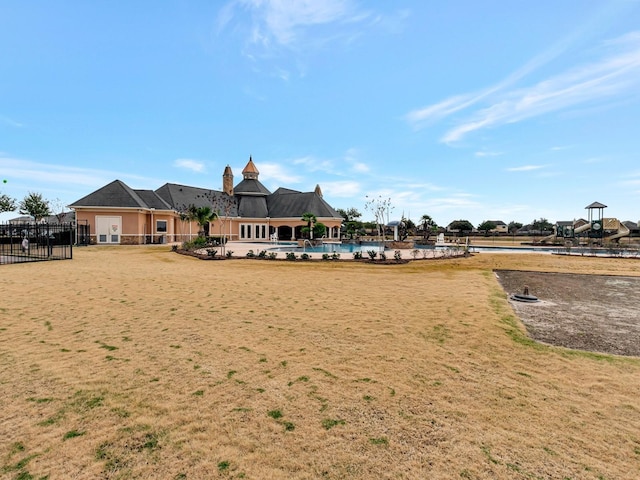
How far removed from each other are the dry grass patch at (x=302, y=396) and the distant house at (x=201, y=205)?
28.4 meters

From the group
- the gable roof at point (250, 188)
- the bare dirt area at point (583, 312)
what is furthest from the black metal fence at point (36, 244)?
the bare dirt area at point (583, 312)

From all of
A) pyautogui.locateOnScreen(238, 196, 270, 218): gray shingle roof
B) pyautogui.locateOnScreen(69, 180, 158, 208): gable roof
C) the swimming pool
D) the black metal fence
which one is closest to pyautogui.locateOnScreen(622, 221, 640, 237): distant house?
the swimming pool

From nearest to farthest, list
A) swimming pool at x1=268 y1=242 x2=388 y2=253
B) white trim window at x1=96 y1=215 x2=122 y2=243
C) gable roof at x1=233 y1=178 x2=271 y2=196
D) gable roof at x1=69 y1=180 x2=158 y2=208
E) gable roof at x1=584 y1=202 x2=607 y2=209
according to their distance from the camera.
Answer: swimming pool at x1=268 y1=242 x2=388 y2=253
gable roof at x1=69 y1=180 x2=158 y2=208
white trim window at x1=96 y1=215 x2=122 y2=243
gable roof at x1=584 y1=202 x2=607 y2=209
gable roof at x1=233 y1=178 x2=271 y2=196

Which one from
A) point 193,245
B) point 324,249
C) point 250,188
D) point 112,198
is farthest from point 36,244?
point 250,188

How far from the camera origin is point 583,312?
9078 millimetres

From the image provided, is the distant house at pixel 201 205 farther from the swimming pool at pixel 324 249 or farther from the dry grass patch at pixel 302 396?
the dry grass patch at pixel 302 396

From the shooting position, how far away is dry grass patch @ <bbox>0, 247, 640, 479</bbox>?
10.6 ft

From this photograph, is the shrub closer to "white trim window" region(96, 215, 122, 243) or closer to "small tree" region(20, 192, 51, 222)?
"white trim window" region(96, 215, 122, 243)

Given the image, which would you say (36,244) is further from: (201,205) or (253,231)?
(253,231)

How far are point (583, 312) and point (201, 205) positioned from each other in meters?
44.7

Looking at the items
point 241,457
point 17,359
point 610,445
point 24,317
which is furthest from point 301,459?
point 24,317

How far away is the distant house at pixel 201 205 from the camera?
33.9 m

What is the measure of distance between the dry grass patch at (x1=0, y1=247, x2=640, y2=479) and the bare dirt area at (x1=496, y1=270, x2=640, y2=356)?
0.67m

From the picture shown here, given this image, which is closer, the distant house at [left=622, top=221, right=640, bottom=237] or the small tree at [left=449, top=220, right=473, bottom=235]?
the distant house at [left=622, top=221, right=640, bottom=237]
